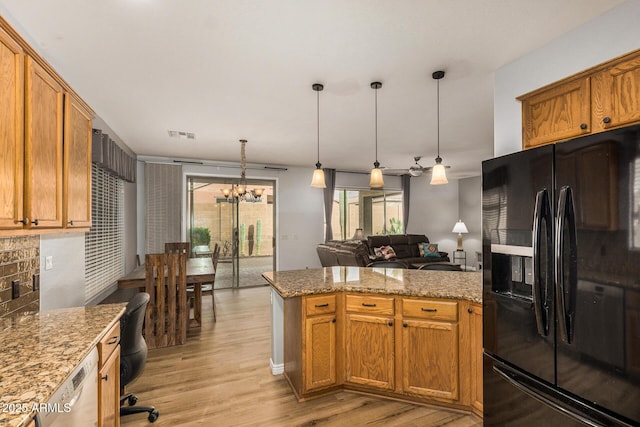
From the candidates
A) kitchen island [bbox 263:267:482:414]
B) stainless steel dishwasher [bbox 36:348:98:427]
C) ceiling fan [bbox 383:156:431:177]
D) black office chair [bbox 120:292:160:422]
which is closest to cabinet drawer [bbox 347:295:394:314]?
kitchen island [bbox 263:267:482:414]

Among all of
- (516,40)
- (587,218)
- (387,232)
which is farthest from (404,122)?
(387,232)

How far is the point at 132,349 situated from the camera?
2150 mm

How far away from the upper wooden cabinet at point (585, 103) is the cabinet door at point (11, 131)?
3.11 meters

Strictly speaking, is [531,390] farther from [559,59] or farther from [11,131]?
[11,131]

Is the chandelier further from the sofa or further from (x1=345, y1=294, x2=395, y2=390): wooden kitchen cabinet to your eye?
(x1=345, y1=294, x2=395, y2=390): wooden kitchen cabinet

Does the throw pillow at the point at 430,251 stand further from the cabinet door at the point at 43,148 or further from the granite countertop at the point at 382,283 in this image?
the cabinet door at the point at 43,148

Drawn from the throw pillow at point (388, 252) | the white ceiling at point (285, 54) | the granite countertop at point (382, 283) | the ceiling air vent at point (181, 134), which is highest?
the white ceiling at point (285, 54)

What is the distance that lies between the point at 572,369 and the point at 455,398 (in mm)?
1077

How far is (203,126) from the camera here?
4.25m

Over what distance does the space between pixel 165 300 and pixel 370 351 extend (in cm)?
254

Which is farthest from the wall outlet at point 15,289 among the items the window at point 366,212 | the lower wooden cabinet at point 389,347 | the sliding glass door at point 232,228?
the window at point 366,212

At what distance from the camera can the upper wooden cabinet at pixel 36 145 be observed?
1.39 m

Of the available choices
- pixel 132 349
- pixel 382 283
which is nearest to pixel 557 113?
pixel 382 283

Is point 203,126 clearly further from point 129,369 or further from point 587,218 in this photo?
point 587,218
